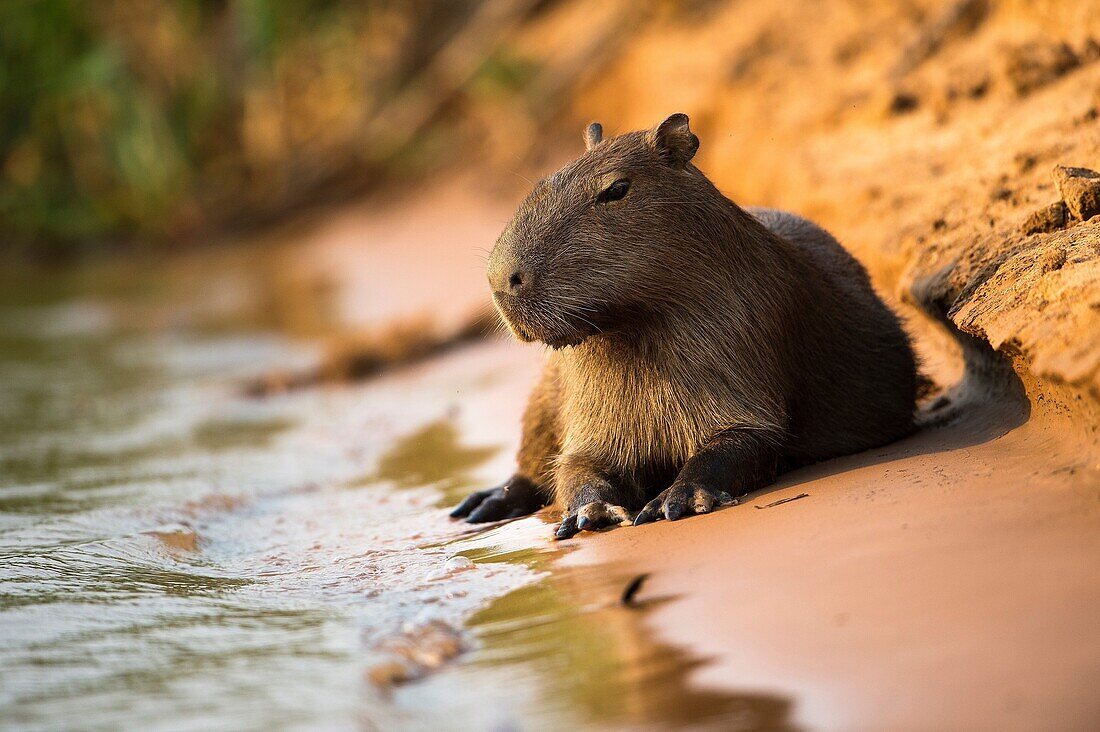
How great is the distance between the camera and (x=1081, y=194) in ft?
13.2

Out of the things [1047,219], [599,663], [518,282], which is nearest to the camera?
[599,663]

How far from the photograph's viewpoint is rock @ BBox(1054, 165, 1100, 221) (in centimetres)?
402

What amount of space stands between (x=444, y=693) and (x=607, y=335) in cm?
181

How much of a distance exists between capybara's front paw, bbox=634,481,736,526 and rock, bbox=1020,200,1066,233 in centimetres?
133

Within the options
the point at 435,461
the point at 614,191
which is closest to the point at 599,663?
the point at 614,191

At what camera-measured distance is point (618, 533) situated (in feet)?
11.7

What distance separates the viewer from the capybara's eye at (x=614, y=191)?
399cm

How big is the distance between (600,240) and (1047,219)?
137 centimetres

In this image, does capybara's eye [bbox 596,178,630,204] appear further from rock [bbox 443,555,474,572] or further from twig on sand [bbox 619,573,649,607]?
twig on sand [bbox 619,573,649,607]

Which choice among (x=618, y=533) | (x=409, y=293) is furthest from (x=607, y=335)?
(x=409, y=293)

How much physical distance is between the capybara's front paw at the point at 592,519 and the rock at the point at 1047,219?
155cm

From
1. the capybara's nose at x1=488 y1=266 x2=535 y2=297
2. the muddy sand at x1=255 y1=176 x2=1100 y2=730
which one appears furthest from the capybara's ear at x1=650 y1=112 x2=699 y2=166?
the muddy sand at x1=255 y1=176 x2=1100 y2=730

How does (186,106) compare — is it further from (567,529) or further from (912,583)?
(912,583)

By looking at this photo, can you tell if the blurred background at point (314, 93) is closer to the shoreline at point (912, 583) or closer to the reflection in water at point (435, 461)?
the reflection in water at point (435, 461)
